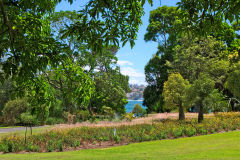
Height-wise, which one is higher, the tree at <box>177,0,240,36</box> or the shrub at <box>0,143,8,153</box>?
the tree at <box>177,0,240,36</box>

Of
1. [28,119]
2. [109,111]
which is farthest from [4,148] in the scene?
[109,111]

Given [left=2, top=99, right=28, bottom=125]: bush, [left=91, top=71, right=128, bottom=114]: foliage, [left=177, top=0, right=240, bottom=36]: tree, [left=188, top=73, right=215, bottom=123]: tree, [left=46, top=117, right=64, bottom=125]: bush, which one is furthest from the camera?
[left=91, top=71, right=128, bottom=114]: foliage

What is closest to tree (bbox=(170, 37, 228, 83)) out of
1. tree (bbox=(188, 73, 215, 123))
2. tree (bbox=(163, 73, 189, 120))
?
tree (bbox=(163, 73, 189, 120))

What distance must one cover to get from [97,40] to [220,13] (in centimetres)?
209

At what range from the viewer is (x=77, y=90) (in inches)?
173

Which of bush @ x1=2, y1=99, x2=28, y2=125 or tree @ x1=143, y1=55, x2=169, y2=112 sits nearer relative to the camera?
bush @ x1=2, y1=99, x2=28, y2=125

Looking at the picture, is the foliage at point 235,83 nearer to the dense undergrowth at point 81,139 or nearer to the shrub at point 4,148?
the dense undergrowth at point 81,139

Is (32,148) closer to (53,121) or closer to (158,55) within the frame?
(53,121)

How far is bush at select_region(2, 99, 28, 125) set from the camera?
A: 24.6 meters

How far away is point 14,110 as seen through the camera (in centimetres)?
2458

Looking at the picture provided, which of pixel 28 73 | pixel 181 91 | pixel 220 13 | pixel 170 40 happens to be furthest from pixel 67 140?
pixel 170 40

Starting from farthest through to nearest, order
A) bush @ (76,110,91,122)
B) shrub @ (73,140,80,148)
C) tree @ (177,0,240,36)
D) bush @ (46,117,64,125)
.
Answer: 1. bush @ (76,110,91,122)
2. bush @ (46,117,64,125)
3. shrub @ (73,140,80,148)
4. tree @ (177,0,240,36)

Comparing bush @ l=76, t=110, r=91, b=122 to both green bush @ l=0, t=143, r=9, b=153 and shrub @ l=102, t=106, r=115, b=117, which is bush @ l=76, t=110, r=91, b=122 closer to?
shrub @ l=102, t=106, r=115, b=117

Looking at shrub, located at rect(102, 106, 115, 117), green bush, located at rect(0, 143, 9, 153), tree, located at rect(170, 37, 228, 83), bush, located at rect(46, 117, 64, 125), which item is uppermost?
tree, located at rect(170, 37, 228, 83)
